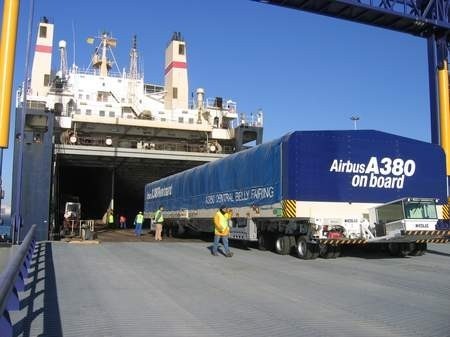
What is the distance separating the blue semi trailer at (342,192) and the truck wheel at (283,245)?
0.09 ft

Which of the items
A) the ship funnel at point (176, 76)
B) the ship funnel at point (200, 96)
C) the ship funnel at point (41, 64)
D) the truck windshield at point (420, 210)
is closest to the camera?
the truck windshield at point (420, 210)

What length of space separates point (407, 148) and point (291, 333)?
1103 cm

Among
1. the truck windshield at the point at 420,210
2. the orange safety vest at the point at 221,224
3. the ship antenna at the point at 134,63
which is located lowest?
the orange safety vest at the point at 221,224

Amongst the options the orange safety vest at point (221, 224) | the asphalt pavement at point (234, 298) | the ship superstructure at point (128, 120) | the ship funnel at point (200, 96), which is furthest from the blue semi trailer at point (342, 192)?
the ship funnel at point (200, 96)

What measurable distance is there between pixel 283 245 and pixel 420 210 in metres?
3.89

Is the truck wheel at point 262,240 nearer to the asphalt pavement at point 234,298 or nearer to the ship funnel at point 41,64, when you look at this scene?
the asphalt pavement at point 234,298

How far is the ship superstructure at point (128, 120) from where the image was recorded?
107ft

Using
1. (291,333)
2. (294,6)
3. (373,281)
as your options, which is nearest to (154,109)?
(294,6)

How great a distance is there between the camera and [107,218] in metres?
41.9

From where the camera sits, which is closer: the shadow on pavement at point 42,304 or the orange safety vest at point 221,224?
the shadow on pavement at point 42,304

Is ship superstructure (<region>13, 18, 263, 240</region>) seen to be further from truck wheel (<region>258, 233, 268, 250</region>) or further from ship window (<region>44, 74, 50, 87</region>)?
truck wheel (<region>258, 233, 268, 250</region>)

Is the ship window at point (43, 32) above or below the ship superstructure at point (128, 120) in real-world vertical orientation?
above

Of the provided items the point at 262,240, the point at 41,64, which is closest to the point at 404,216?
the point at 262,240

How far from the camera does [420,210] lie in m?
14.1
